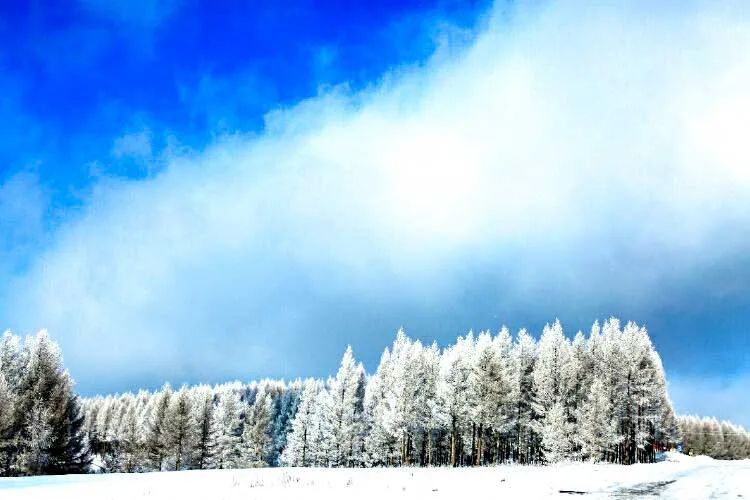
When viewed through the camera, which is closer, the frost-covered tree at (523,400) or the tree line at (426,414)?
the tree line at (426,414)

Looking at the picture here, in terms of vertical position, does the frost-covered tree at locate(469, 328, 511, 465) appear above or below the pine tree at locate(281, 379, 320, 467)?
above

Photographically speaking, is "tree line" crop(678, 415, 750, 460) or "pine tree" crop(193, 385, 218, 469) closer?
"pine tree" crop(193, 385, 218, 469)

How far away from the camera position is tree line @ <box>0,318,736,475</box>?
48.5 metres

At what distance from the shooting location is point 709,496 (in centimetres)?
1561

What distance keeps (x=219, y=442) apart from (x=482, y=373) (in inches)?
1529

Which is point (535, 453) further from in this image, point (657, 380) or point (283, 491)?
point (283, 491)

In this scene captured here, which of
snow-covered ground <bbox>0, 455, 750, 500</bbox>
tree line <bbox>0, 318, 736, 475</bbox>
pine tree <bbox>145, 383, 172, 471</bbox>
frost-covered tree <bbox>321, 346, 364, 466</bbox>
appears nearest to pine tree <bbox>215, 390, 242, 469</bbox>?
tree line <bbox>0, 318, 736, 475</bbox>

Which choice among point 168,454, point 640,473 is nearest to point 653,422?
point 640,473

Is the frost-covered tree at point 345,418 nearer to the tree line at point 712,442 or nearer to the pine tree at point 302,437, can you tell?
the pine tree at point 302,437

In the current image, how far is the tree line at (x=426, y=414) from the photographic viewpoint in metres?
48.5

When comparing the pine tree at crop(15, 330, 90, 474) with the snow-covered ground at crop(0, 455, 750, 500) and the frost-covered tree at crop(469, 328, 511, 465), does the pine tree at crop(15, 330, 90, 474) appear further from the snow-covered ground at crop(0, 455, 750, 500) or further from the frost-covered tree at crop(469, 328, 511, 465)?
the frost-covered tree at crop(469, 328, 511, 465)

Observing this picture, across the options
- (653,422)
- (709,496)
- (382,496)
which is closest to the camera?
(709,496)

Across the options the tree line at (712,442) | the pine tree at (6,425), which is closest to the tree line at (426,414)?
the pine tree at (6,425)

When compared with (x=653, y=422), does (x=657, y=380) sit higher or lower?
higher
